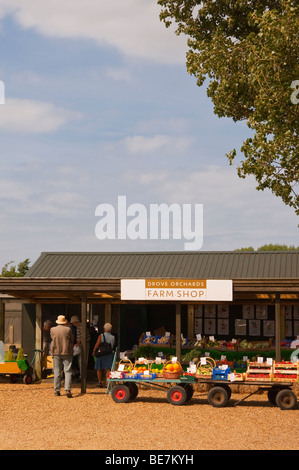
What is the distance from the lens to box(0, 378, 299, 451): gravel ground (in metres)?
10.1

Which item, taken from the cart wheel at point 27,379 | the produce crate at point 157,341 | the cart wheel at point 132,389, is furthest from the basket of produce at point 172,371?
the cart wheel at point 27,379

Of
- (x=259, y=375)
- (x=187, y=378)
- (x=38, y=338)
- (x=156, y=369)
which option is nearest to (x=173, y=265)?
(x=38, y=338)

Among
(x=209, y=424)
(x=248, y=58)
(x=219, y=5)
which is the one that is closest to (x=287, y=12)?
(x=248, y=58)

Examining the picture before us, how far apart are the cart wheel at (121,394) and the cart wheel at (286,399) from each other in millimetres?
3261

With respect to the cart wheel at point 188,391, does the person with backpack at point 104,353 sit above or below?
above

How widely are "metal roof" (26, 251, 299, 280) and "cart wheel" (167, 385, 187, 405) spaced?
21.6 ft

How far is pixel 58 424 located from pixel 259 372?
470cm

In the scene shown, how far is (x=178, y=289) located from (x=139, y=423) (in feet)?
14.1

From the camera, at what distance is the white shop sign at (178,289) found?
51.1 feet

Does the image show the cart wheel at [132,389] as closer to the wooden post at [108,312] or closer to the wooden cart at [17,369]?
the wooden cart at [17,369]

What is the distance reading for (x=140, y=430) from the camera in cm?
1134

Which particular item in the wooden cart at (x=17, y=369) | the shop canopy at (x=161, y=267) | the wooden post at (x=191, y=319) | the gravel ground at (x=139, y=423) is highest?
the shop canopy at (x=161, y=267)

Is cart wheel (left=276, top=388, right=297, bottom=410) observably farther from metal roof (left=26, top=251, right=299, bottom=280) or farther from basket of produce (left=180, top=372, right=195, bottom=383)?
metal roof (left=26, top=251, right=299, bottom=280)
